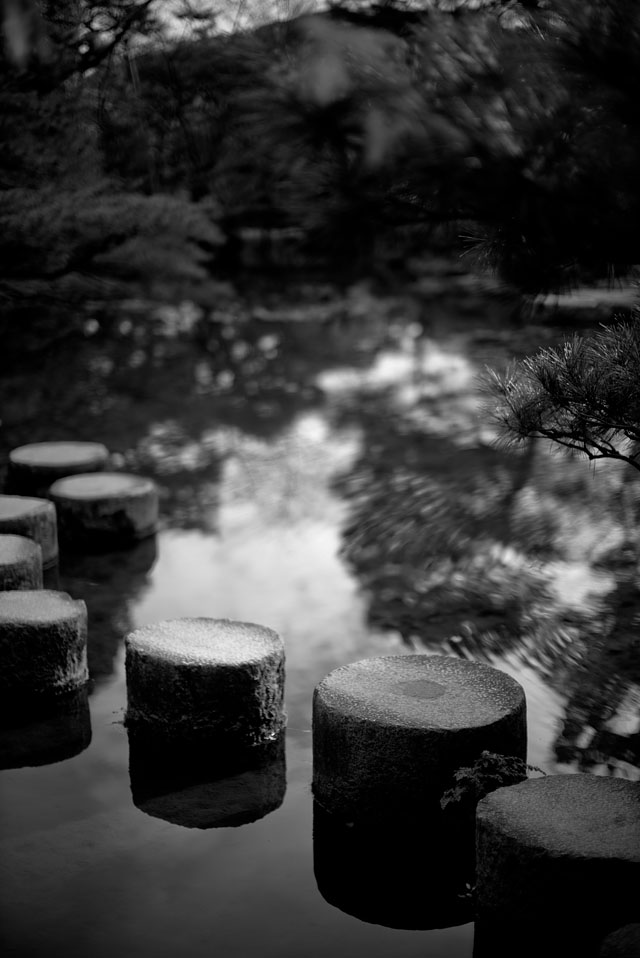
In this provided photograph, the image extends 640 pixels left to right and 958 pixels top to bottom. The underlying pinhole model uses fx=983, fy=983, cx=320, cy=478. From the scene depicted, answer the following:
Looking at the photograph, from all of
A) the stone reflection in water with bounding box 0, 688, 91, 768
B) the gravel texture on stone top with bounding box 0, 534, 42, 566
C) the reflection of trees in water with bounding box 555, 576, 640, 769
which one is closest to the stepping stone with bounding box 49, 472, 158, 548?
the gravel texture on stone top with bounding box 0, 534, 42, 566

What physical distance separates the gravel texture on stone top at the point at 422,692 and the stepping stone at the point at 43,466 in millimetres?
2761

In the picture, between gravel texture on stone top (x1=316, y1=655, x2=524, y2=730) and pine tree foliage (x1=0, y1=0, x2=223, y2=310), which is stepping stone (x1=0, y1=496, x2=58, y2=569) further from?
gravel texture on stone top (x1=316, y1=655, x2=524, y2=730)

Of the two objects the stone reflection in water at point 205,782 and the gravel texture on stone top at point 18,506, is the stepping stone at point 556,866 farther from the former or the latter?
the gravel texture on stone top at point 18,506

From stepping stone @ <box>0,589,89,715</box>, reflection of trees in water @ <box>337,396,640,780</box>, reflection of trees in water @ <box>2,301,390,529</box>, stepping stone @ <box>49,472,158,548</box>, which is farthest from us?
reflection of trees in water @ <box>2,301,390,529</box>

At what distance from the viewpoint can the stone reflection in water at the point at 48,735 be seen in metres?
2.88

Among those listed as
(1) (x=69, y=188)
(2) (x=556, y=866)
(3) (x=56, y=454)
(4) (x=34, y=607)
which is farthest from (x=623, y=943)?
(3) (x=56, y=454)

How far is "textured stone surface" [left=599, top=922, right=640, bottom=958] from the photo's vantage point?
5.56ft

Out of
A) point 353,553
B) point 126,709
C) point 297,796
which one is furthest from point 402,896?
point 353,553

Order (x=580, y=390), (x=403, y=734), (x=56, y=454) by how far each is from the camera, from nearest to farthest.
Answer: (x=403, y=734)
(x=580, y=390)
(x=56, y=454)

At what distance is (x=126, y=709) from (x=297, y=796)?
0.68 m

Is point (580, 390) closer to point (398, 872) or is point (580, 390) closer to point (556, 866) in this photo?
point (556, 866)

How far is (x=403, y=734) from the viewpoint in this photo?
2.37 metres

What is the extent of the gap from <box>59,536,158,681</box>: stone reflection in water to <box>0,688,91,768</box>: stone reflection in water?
0.24 meters

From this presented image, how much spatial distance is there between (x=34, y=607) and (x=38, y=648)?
139mm
